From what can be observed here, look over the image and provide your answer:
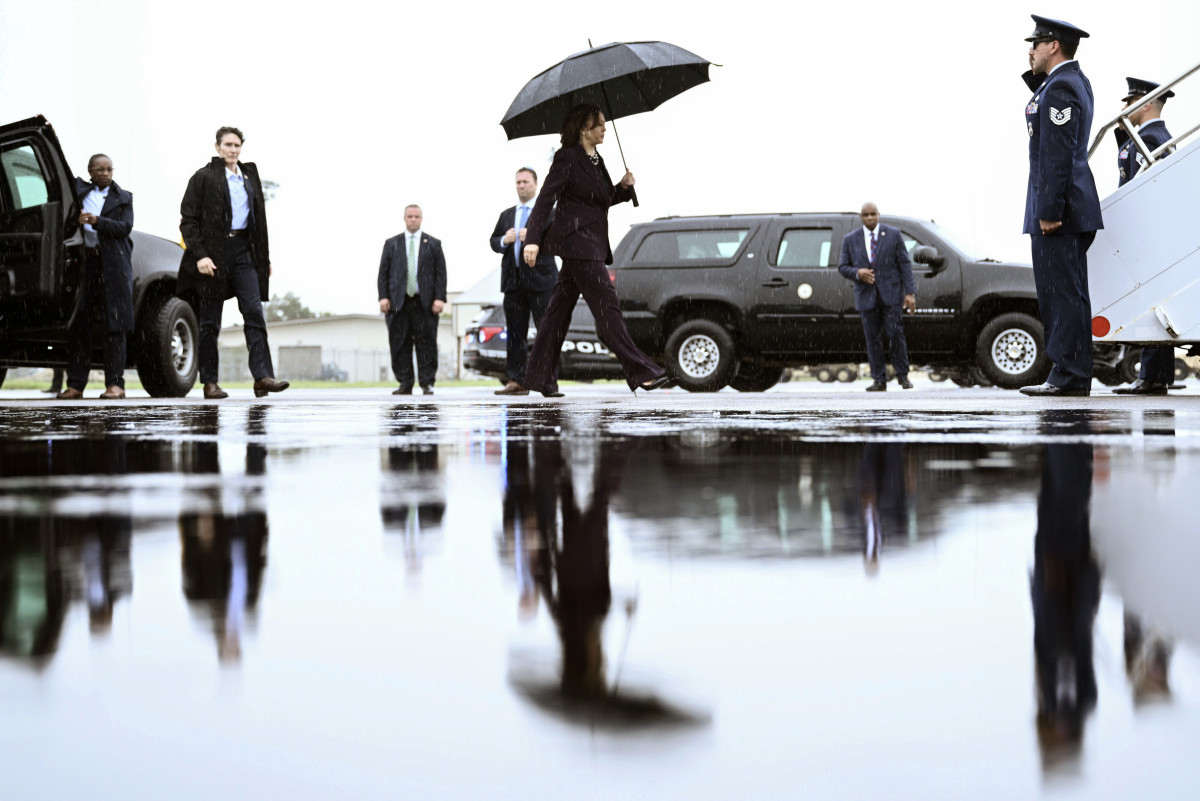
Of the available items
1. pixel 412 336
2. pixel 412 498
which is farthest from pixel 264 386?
pixel 412 498

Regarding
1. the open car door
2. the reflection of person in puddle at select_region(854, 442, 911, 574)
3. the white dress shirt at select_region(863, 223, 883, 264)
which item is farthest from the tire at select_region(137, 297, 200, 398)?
the reflection of person in puddle at select_region(854, 442, 911, 574)

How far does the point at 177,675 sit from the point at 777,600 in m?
0.67

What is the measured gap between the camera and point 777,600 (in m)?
1.53

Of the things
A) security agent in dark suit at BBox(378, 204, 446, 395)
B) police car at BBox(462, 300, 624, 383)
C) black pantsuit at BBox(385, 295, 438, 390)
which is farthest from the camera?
police car at BBox(462, 300, 624, 383)

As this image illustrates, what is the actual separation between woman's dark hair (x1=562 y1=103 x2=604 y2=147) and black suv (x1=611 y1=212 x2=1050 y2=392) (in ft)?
17.2

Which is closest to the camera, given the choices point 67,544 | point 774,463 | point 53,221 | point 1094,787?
point 1094,787

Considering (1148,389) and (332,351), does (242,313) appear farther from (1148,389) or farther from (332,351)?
(332,351)

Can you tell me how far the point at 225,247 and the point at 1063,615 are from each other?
929cm

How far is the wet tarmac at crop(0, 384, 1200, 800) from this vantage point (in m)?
0.99

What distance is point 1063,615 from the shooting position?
→ 1.45 m

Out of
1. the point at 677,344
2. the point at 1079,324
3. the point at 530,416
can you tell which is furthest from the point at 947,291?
the point at 530,416

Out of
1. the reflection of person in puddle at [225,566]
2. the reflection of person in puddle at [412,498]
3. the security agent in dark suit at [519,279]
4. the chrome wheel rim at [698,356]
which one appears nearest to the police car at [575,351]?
the chrome wheel rim at [698,356]

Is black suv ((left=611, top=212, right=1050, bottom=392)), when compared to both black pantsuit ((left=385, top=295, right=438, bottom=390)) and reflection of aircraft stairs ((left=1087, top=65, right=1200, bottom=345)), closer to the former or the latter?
black pantsuit ((left=385, top=295, right=438, bottom=390))

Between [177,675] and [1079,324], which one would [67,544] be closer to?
[177,675]
